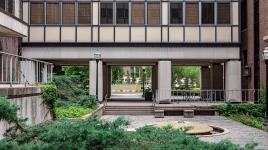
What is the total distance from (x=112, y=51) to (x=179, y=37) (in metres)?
5.35

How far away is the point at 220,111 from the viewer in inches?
1223

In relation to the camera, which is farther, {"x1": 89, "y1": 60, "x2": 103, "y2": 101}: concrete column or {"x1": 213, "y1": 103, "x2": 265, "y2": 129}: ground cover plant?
{"x1": 89, "y1": 60, "x2": 103, "y2": 101}: concrete column

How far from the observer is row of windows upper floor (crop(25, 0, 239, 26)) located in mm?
35875

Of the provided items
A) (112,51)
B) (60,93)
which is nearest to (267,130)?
(60,93)

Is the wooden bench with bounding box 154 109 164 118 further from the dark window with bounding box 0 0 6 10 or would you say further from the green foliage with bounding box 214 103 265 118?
the dark window with bounding box 0 0 6 10

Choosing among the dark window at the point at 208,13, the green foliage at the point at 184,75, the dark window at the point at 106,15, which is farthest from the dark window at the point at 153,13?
the green foliage at the point at 184,75

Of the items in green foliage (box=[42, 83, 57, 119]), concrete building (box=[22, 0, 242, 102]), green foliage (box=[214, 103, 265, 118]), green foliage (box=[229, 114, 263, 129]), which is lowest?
green foliage (box=[229, 114, 263, 129])

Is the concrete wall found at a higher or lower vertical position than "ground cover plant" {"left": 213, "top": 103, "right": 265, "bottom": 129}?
higher

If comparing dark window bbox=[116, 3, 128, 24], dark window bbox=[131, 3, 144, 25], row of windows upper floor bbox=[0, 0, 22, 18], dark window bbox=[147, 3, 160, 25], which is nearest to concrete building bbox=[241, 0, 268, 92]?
dark window bbox=[147, 3, 160, 25]

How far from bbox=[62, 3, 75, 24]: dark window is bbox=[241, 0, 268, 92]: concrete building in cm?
1360

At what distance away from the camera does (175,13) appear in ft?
118

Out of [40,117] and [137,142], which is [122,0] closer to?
[40,117]

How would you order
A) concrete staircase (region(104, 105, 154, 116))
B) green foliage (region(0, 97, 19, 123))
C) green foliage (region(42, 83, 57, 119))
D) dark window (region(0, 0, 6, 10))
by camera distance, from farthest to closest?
1. concrete staircase (region(104, 105, 154, 116))
2. dark window (region(0, 0, 6, 10))
3. green foliage (region(42, 83, 57, 119))
4. green foliage (region(0, 97, 19, 123))

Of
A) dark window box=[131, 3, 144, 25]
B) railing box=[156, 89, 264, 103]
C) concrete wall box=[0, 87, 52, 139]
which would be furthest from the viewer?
dark window box=[131, 3, 144, 25]
